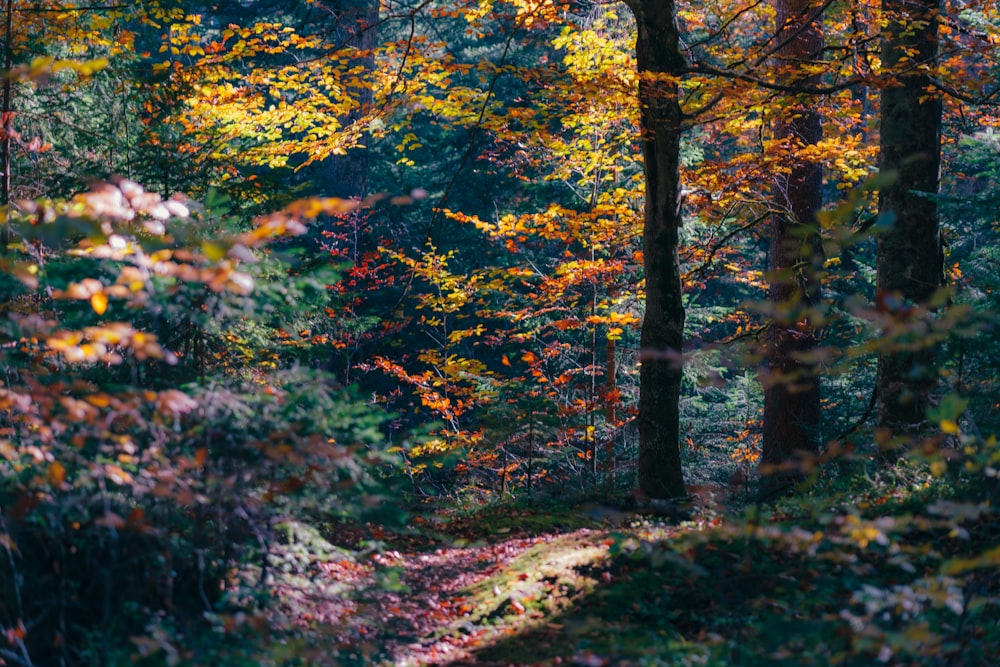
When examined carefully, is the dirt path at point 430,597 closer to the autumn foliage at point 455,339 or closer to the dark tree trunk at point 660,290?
the autumn foliage at point 455,339

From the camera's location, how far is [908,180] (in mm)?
7727

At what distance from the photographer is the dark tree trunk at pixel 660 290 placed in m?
7.79

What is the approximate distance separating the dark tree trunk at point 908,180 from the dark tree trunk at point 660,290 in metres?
2.00

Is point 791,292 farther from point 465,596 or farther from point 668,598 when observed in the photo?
point 465,596

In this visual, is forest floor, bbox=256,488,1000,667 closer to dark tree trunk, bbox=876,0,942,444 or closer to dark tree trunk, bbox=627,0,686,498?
dark tree trunk, bbox=627,0,686,498

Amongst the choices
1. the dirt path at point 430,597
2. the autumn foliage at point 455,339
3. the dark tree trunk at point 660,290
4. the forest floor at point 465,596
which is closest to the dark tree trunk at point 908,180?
the autumn foliage at point 455,339

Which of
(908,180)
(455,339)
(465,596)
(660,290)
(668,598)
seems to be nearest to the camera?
(668,598)

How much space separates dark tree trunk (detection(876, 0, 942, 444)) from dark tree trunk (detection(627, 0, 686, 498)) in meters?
2.00

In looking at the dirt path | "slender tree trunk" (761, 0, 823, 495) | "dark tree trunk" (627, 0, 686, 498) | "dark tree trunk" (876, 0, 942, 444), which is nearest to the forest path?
the dirt path

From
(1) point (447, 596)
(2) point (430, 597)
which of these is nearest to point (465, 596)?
(1) point (447, 596)

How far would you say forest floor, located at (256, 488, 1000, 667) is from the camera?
3.22 metres

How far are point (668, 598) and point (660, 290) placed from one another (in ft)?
12.1

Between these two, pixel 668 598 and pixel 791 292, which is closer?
pixel 668 598

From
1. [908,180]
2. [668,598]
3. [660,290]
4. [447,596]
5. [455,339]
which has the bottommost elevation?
[447,596]
